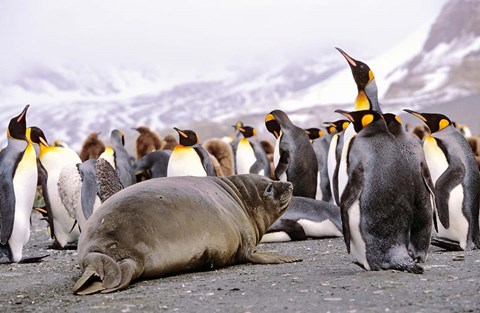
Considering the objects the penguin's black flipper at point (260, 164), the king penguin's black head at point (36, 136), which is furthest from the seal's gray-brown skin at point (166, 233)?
the penguin's black flipper at point (260, 164)

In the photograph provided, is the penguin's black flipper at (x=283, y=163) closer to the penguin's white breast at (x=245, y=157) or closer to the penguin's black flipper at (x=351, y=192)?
the penguin's white breast at (x=245, y=157)

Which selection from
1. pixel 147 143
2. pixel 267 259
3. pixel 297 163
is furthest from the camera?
pixel 147 143

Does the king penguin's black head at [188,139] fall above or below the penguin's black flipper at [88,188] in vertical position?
above

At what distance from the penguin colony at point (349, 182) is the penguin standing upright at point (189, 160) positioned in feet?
0.04

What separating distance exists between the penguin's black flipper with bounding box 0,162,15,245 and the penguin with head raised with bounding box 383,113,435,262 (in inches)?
115

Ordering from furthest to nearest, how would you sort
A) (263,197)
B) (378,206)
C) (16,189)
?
1. (16,189)
2. (263,197)
3. (378,206)

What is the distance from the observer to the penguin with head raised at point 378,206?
3709 millimetres

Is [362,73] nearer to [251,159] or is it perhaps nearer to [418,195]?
[418,195]

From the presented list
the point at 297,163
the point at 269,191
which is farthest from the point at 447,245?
the point at 297,163

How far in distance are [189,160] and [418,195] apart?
4.53m

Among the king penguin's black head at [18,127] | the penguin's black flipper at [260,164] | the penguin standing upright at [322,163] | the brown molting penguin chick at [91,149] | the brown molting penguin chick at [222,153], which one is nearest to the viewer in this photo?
the king penguin's black head at [18,127]

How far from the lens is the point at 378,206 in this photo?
146 inches

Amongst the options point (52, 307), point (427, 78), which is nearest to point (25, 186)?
point (52, 307)

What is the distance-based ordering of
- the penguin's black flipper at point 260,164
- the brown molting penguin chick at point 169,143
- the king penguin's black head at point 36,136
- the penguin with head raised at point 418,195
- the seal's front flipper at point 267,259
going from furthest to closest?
the brown molting penguin chick at point 169,143, the penguin's black flipper at point 260,164, the king penguin's black head at point 36,136, the seal's front flipper at point 267,259, the penguin with head raised at point 418,195
